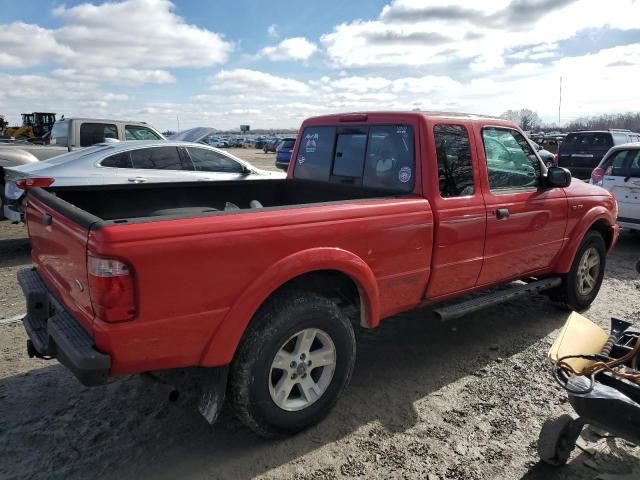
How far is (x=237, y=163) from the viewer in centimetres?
816

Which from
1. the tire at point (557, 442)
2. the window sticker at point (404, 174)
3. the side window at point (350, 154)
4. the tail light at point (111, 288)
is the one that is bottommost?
the tire at point (557, 442)

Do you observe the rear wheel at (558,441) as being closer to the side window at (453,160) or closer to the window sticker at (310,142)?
the side window at (453,160)

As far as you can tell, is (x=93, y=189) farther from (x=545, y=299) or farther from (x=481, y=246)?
(x=545, y=299)

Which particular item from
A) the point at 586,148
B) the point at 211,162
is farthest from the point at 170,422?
the point at 586,148

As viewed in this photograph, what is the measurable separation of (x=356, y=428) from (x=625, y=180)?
22.7ft

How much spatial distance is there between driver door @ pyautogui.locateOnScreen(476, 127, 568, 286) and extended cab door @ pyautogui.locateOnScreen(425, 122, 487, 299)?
127 mm

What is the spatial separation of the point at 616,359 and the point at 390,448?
1.43 meters

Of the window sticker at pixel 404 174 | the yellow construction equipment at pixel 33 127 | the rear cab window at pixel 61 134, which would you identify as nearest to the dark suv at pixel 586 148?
the window sticker at pixel 404 174

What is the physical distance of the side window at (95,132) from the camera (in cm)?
1005

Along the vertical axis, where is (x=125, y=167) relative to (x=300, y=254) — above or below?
above

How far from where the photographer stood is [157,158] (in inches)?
298

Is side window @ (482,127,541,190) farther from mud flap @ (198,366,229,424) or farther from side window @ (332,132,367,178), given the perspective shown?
mud flap @ (198,366,229,424)

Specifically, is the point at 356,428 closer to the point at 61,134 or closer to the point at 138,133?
the point at 138,133

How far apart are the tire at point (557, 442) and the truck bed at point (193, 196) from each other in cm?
172
